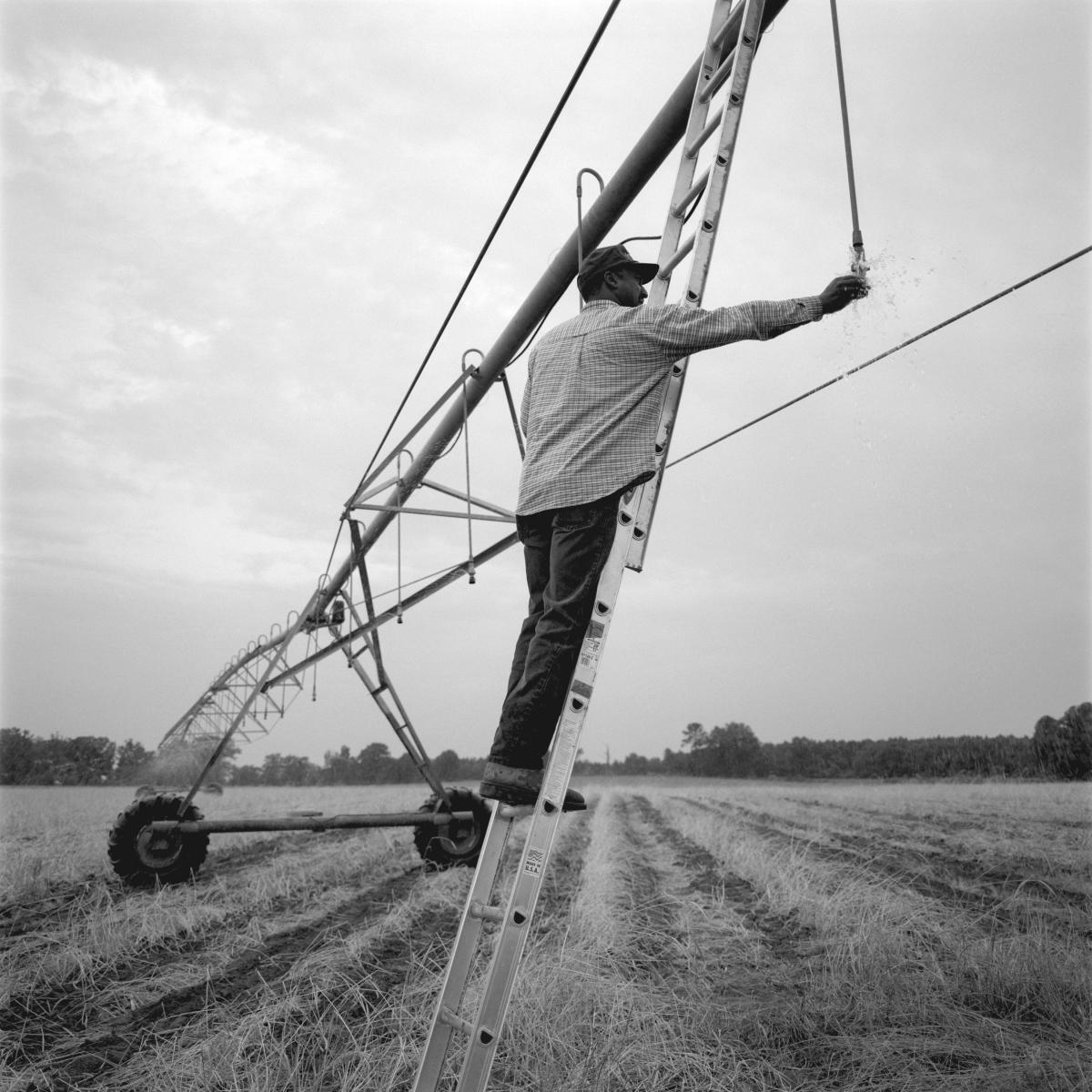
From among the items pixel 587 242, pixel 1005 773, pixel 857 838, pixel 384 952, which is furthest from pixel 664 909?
pixel 1005 773

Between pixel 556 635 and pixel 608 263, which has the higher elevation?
pixel 608 263

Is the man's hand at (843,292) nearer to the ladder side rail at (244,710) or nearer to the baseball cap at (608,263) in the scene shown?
the baseball cap at (608,263)

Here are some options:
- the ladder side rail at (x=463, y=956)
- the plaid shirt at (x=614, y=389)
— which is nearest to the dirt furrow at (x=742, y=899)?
the ladder side rail at (x=463, y=956)

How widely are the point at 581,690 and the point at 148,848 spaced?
5.98 meters

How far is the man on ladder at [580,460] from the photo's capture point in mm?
2430

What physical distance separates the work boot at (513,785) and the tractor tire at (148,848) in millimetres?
5472

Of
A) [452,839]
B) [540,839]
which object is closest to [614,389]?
[540,839]

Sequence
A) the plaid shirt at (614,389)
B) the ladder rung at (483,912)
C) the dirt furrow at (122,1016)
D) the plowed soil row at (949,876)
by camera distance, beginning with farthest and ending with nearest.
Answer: the plowed soil row at (949,876), the dirt furrow at (122,1016), the plaid shirt at (614,389), the ladder rung at (483,912)

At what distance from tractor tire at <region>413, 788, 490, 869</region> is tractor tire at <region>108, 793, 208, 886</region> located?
2082 mm

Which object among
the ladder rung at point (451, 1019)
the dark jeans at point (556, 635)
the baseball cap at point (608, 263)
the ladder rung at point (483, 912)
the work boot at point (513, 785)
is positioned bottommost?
the ladder rung at point (451, 1019)

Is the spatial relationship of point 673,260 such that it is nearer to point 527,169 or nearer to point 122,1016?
point 527,169

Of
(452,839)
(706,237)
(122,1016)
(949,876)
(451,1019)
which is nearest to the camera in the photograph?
(451,1019)

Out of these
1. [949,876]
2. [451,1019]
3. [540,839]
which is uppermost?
[540,839]

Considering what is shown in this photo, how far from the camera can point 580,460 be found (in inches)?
104
